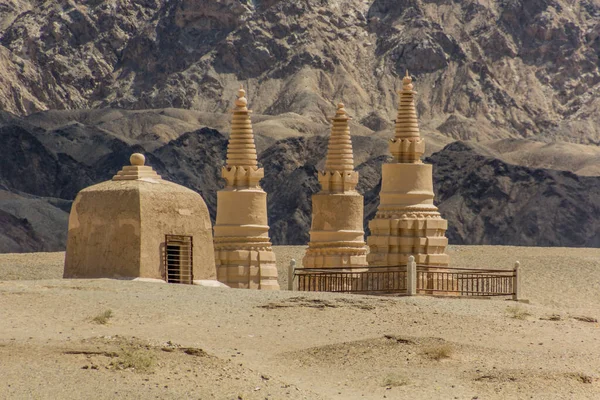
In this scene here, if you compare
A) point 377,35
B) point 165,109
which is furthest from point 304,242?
point 377,35

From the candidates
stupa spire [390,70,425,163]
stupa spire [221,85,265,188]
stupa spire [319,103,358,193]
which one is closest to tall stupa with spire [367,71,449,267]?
stupa spire [390,70,425,163]

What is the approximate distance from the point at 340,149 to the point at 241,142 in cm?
317

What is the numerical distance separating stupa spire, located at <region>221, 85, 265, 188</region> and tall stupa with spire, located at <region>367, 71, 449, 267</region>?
3.13 meters

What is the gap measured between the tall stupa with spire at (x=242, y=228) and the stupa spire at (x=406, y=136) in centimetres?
337

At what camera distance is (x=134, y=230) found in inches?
1119

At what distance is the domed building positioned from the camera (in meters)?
28.5

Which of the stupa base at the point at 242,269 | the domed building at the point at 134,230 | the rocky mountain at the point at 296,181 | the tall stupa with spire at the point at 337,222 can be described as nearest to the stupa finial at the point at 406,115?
the tall stupa with spire at the point at 337,222

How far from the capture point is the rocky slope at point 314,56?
148 m

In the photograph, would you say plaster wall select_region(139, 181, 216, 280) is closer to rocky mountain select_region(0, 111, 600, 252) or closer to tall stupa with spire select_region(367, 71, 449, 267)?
tall stupa with spire select_region(367, 71, 449, 267)

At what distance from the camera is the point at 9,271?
5097cm

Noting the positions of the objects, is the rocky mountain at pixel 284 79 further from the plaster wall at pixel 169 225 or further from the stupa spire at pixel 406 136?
the plaster wall at pixel 169 225

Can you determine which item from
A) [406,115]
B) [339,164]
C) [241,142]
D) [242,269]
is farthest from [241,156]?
[406,115]

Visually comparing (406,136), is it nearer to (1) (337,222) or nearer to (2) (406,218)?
(2) (406,218)

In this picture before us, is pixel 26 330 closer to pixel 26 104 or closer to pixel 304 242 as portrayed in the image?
pixel 304 242
